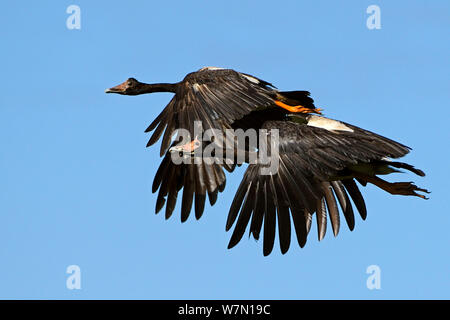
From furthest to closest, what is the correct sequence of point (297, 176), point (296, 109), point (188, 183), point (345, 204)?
point (188, 183) < point (296, 109) < point (345, 204) < point (297, 176)

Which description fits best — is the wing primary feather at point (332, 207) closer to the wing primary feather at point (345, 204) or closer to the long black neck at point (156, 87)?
the wing primary feather at point (345, 204)

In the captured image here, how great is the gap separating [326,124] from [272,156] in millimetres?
1689

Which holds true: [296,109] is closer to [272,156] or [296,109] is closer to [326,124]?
[326,124]

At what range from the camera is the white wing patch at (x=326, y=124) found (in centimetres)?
1692

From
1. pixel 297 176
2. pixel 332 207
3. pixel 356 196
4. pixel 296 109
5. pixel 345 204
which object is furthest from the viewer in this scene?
pixel 296 109

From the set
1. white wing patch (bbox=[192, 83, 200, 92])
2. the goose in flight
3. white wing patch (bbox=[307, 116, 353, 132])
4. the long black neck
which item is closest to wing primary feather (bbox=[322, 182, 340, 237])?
the goose in flight

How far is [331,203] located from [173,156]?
9.60ft

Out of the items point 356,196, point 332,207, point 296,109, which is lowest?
point 332,207

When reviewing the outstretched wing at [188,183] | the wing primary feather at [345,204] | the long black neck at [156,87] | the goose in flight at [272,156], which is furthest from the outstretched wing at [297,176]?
the long black neck at [156,87]

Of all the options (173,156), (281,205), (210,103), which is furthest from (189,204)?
(281,205)

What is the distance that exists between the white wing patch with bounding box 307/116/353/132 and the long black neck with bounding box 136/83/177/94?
8.41 ft

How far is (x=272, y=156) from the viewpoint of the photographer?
1584cm

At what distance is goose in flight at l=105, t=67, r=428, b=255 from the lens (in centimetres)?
1552

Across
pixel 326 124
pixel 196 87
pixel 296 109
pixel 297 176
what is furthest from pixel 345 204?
pixel 196 87
